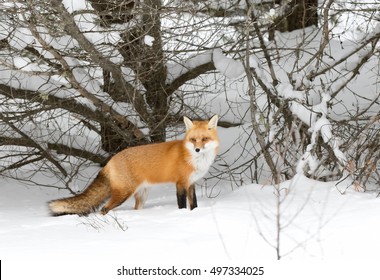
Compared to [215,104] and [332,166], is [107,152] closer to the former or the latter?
[215,104]

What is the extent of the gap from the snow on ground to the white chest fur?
1.20ft

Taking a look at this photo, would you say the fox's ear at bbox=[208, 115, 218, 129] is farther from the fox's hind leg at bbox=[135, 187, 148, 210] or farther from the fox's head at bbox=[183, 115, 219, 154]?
the fox's hind leg at bbox=[135, 187, 148, 210]

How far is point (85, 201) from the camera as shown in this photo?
26.4 feet

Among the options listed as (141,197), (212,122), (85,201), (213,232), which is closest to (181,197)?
(141,197)

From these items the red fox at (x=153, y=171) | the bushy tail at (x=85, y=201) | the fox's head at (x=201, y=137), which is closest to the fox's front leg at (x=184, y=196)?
the red fox at (x=153, y=171)

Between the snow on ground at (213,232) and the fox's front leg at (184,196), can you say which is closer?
the snow on ground at (213,232)

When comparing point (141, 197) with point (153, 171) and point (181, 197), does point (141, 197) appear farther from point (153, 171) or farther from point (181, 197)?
point (181, 197)

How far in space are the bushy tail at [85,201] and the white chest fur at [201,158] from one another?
1.09 meters

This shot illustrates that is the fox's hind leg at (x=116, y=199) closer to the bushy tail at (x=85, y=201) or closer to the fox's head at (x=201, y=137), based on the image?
the bushy tail at (x=85, y=201)

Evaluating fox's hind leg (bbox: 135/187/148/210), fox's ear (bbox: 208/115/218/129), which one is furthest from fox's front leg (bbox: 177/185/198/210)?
fox's ear (bbox: 208/115/218/129)

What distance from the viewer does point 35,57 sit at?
26.7 ft

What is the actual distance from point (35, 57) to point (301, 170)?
3316 mm

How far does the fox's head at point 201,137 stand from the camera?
295 inches

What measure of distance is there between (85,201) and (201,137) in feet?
5.19
